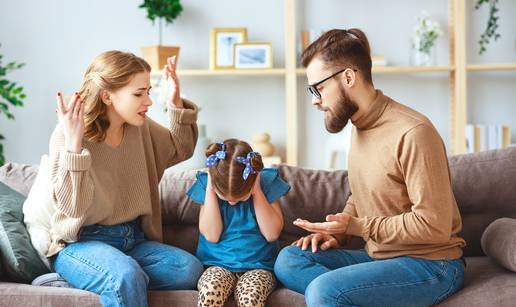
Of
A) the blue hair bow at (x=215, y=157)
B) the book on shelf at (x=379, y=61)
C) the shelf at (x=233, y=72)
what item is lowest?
the blue hair bow at (x=215, y=157)

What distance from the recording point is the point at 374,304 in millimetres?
2135

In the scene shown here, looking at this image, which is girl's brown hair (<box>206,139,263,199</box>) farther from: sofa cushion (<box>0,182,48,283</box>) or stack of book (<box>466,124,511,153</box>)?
stack of book (<box>466,124,511,153</box>)

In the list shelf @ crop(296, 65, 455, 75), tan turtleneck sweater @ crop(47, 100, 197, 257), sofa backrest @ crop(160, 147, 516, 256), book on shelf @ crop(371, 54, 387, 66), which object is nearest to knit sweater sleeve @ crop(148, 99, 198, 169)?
tan turtleneck sweater @ crop(47, 100, 197, 257)

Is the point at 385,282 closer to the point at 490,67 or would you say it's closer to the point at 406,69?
the point at 406,69

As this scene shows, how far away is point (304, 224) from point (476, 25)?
3.22 metres

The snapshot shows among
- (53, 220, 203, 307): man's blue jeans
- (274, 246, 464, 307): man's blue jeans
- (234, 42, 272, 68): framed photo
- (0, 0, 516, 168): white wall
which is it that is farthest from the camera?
(0, 0, 516, 168): white wall

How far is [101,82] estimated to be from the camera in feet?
8.21

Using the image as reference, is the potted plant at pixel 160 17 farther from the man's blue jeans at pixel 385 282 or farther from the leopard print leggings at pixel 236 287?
the man's blue jeans at pixel 385 282

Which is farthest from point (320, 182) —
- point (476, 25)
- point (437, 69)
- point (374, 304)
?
point (476, 25)

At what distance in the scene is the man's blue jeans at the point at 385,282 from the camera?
212cm

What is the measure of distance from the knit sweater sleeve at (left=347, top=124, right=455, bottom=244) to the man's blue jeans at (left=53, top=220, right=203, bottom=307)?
71 centimetres

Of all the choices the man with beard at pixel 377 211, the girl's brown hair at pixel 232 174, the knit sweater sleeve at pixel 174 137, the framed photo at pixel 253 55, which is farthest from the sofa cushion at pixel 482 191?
the framed photo at pixel 253 55

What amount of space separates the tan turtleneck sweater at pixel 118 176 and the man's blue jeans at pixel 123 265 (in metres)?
0.04

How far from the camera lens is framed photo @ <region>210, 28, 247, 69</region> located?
15.6ft
